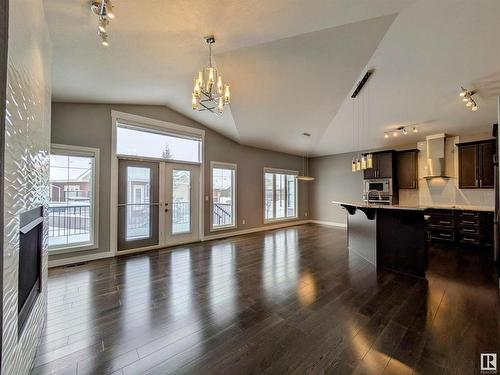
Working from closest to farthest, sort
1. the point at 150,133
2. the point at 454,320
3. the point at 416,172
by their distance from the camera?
the point at 454,320 → the point at 150,133 → the point at 416,172

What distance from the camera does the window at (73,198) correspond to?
403 centimetres

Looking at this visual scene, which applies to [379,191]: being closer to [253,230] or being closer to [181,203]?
[253,230]

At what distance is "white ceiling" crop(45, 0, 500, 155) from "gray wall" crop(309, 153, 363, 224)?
2.70 m

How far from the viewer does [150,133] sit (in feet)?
17.0

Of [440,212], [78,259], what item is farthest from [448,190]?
[78,259]

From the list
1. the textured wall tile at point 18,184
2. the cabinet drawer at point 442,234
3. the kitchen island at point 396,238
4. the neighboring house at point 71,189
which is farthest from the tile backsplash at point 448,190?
the neighboring house at point 71,189

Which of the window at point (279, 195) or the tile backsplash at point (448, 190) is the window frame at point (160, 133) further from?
the tile backsplash at point (448, 190)

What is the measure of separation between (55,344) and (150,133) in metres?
4.24

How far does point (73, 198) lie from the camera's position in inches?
165

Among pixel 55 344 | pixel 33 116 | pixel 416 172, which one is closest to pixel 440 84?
pixel 416 172

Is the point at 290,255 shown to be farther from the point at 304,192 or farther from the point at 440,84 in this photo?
the point at 304,192

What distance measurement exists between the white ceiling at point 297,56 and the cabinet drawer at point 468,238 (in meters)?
2.52

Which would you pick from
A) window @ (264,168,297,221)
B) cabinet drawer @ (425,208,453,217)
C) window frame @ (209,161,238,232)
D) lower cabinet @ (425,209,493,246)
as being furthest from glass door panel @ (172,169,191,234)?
cabinet drawer @ (425,208,453,217)

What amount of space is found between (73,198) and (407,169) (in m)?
8.27
